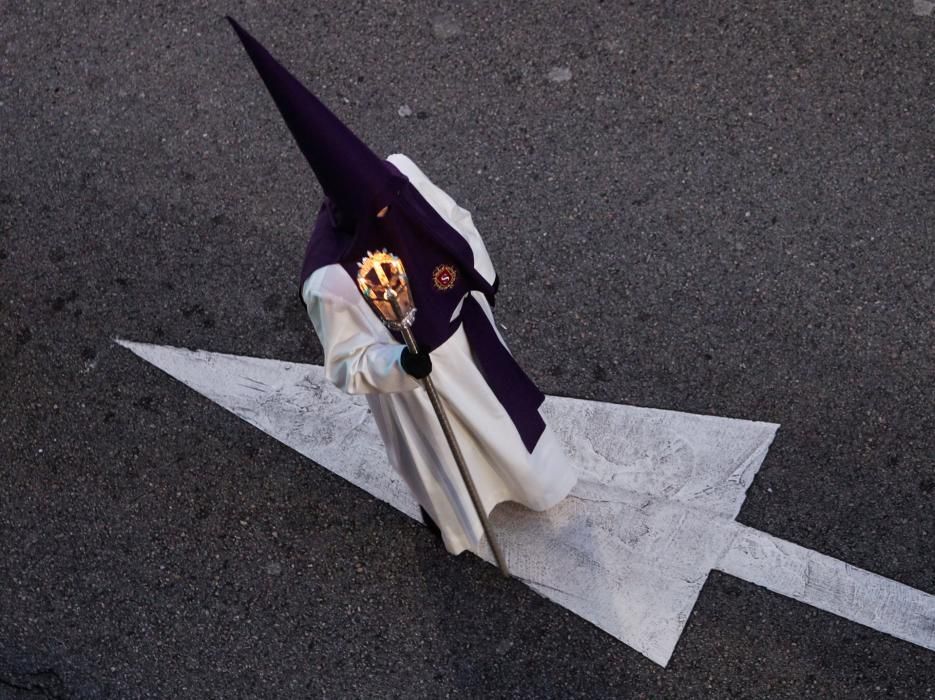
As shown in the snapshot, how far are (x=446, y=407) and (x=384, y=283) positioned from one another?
0.82 metres

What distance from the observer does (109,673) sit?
438 centimetres

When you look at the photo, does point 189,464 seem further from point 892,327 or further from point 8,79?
point 892,327

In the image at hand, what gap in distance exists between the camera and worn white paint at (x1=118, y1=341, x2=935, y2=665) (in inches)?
162

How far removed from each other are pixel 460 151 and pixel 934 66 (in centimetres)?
232

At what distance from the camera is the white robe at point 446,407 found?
326cm

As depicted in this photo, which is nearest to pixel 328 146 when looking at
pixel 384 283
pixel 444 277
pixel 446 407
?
pixel 384 283

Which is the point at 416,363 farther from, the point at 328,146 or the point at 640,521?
the point at 640,521

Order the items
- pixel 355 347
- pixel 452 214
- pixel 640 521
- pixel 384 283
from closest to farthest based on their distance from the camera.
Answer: pixel 384 283 → pixel 355 347 → pixel 452 214 → pixel 640 521

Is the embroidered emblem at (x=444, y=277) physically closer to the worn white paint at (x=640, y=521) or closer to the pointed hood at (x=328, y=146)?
the pointed hood at (x=328, y=146)

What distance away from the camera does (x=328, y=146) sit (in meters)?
2.94

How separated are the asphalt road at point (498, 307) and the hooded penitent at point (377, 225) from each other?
1.23m

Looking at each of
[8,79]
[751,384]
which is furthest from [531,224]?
[8,79]

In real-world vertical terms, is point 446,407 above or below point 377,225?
below

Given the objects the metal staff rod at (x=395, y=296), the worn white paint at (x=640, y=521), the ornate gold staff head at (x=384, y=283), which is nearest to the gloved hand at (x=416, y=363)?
the metal staff rod at (x=395, y=296)
